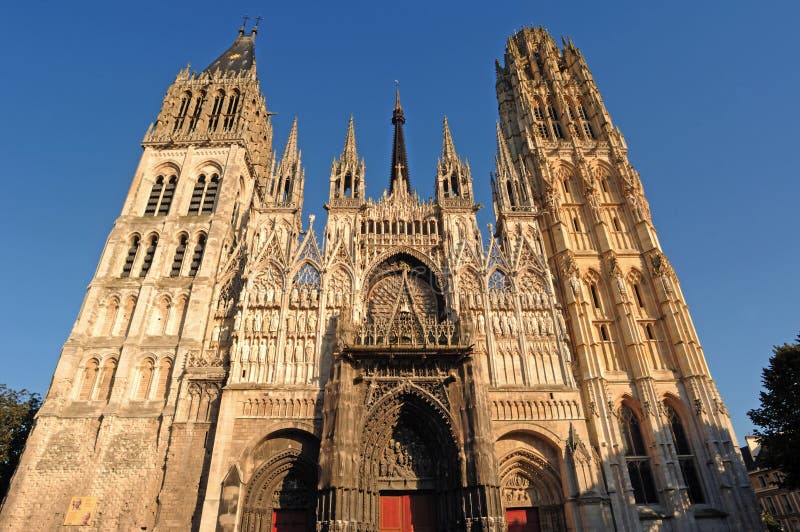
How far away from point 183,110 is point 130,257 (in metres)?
12.1

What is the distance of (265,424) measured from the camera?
20000 millimetres

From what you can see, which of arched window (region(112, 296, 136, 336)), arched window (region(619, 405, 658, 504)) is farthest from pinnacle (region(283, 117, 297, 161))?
arched window (region(619, 405, 658, 504))

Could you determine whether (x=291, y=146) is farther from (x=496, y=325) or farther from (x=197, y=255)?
(x=496, y=325)

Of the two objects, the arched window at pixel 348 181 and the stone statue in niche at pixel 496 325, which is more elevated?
the arched window at pixel 348 181

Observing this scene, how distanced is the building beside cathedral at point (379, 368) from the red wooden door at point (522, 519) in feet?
0.28

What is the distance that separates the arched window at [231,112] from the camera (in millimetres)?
32175

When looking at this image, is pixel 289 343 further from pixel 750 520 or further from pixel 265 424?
pixel 750 520

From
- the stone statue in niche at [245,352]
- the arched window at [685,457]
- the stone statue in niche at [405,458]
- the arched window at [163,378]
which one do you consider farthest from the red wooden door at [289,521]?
the arched window at [685,457]

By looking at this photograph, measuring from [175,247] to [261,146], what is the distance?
38.7ft

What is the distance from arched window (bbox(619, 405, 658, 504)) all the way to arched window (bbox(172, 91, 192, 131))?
32006mm

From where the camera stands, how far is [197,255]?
1036 inches

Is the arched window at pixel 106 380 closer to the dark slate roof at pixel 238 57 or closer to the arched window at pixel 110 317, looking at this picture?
the arched window at pixel 110 317

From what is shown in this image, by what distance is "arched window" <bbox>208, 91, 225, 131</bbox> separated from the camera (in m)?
32.0

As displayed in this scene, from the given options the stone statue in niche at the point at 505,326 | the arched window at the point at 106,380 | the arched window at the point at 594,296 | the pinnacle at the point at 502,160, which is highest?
the pinnacle at the point at 502,160
